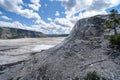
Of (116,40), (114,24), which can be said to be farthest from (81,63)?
(114,24)

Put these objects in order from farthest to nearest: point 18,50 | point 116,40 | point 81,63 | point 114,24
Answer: point 18,50 < point 114,24 < point 116,40 < point 81,63

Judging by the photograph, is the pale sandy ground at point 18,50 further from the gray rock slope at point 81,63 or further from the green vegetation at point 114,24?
the green vegetation at point 114,24

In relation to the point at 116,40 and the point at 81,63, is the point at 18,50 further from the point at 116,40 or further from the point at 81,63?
the point at 116,40

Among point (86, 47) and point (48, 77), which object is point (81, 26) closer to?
point (86, 47)

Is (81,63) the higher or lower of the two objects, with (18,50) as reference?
higher

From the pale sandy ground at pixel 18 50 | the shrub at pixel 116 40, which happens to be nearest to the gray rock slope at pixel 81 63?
the shrub at pixel 116 40

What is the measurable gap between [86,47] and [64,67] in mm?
3945

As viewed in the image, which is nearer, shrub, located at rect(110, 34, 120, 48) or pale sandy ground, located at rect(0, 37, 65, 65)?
shrub, located at rect(110, 34, 120, 48)

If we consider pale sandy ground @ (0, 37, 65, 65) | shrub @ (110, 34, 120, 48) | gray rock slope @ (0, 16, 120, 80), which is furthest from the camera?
pale sandy ground @ (0, 37, 65, 65)

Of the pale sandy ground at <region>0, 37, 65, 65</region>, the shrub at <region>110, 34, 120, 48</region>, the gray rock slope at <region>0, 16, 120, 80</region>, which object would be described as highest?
the shrub at <region>110, 34, 120, 48</region>

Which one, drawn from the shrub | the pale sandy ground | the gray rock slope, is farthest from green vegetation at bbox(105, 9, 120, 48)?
the pale sandy ground

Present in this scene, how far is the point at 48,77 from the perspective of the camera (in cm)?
1505

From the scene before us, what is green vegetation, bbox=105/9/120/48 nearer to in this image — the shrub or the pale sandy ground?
the shrub

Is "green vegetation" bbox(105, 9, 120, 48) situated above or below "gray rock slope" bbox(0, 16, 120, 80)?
above
